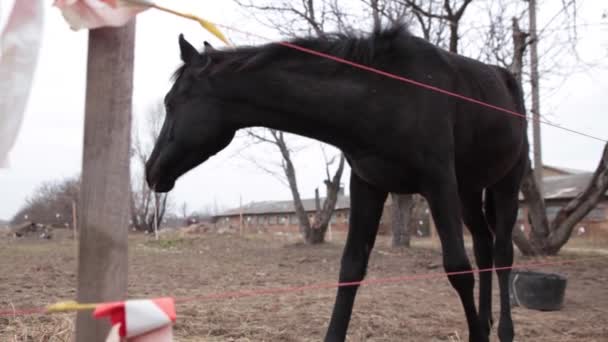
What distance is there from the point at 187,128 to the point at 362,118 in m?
0.92

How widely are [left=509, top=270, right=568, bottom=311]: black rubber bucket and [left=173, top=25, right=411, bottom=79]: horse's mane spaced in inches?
155

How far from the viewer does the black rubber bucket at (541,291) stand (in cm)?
540

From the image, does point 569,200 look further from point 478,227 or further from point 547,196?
point 478,227

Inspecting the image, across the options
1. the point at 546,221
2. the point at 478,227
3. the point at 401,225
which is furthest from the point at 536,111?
the point at 478,227

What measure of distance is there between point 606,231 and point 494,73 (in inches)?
989

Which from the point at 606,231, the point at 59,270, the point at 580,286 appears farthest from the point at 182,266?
the point at 606,231

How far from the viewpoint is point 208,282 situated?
7.66m

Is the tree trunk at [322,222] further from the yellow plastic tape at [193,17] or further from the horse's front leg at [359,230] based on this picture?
the yellow plastic tape at [193,17]

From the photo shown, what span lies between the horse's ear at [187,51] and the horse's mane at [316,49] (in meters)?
0.05

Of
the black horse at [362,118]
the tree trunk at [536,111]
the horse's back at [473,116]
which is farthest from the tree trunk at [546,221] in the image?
the black horse at [362,118]

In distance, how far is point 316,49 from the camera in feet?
8.55

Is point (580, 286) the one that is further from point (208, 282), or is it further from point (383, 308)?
point (208, 282)

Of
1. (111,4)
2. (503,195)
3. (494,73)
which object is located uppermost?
(494,73)

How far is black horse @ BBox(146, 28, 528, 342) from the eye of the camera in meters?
2.32
